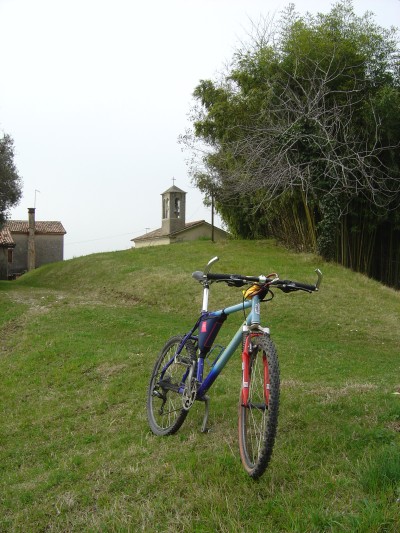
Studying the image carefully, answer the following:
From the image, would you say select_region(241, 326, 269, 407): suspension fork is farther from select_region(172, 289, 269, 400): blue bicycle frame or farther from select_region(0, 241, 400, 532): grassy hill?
select_region(0, 241, 400, 532): grassy hill

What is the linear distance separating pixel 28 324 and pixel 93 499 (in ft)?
34.0

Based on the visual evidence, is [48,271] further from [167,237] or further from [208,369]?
[208,369]

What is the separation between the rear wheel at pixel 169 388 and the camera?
441 cm

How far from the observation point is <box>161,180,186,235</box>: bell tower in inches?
1430

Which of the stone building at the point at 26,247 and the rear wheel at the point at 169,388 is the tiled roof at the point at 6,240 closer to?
the stone building at the point at 26,247

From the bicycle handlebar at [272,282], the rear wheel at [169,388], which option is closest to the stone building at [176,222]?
the rear wheel at [169,388]

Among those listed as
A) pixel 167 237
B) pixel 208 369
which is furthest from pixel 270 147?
pixel 167 237

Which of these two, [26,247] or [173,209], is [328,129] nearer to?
[173,209]

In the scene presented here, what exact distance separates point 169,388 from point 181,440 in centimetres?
52

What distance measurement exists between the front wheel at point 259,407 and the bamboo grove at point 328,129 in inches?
579

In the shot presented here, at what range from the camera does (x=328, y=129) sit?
61.5 ft

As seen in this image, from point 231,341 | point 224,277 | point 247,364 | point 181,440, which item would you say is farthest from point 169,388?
point 247,364

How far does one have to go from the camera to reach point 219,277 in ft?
13.2

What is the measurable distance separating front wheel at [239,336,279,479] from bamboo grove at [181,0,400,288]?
14700 mm
